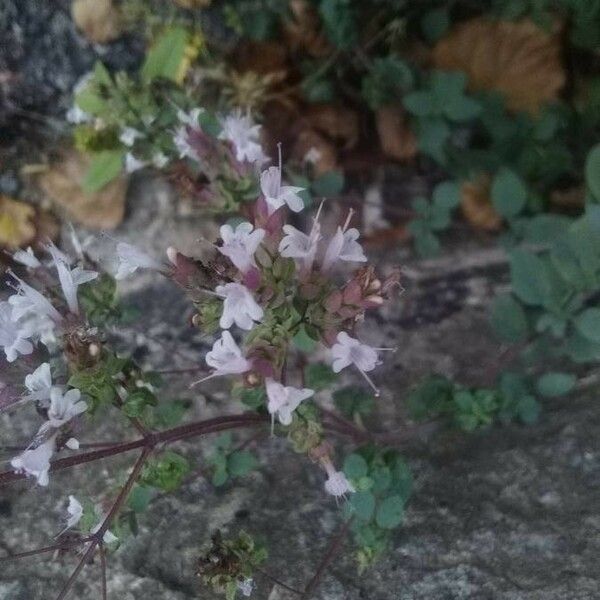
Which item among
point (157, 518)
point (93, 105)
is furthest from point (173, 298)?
point (157, 518)

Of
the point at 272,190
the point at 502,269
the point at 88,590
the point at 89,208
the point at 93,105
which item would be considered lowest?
the point at 502,269

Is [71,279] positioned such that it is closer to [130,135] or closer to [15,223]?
[130,135]

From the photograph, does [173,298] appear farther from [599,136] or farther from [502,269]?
[599,136]

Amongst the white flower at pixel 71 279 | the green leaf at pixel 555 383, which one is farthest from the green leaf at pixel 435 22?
the white flower at pixel 71 279

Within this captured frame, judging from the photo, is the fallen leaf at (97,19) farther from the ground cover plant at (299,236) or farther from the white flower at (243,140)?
the white flower at (243,140)

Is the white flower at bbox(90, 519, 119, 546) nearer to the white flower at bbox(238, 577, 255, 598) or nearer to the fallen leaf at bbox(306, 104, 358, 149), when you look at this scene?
the white flower at bbox(238, 577, 255, 598)

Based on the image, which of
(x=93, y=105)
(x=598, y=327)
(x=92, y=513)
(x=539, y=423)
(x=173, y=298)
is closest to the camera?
(x=92, y=513)
